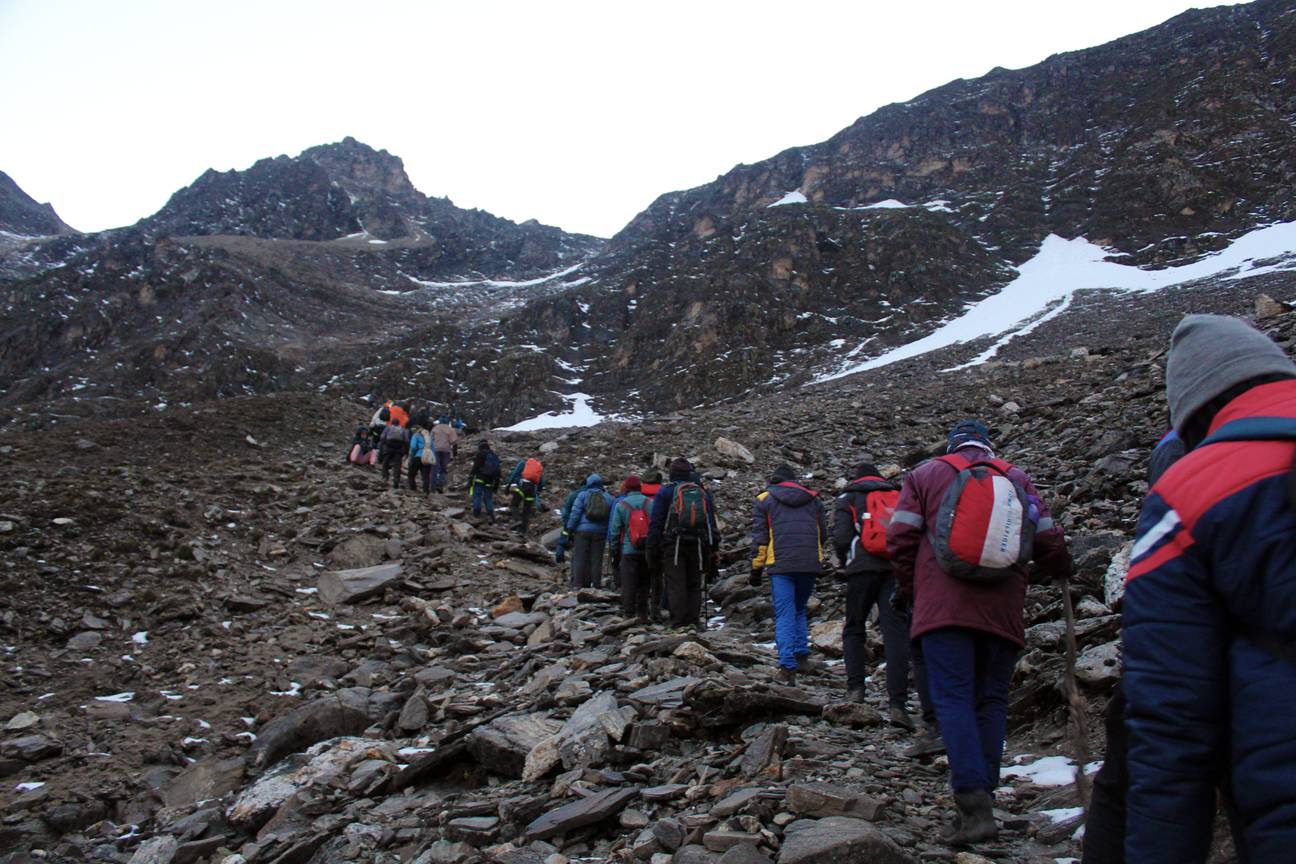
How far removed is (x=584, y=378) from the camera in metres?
65.8

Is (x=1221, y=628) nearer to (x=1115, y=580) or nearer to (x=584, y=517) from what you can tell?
(x=1115, y=580)

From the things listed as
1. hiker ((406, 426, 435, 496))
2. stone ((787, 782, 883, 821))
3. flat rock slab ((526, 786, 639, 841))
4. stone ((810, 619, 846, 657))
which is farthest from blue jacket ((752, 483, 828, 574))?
hiker ((406, 426, 435, 496))

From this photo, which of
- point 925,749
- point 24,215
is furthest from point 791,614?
point 24,215

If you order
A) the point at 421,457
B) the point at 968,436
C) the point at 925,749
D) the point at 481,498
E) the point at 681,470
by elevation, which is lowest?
the point at 481,498

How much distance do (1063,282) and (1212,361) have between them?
67.6 meters

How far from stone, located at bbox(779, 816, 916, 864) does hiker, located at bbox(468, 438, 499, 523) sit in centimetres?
1270

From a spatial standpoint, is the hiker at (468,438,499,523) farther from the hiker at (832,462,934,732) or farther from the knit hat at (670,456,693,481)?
the hiker at (832,462,934,732)

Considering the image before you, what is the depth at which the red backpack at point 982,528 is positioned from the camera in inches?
138

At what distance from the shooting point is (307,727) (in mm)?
6422

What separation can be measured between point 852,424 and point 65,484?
1728cm

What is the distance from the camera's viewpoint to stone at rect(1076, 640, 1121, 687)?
14.7 feet

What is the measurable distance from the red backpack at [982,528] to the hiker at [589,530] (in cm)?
767

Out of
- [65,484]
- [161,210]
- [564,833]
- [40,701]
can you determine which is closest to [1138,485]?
[564,833]

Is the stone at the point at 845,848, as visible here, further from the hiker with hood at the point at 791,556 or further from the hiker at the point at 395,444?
the hiker at the point at 395,444
